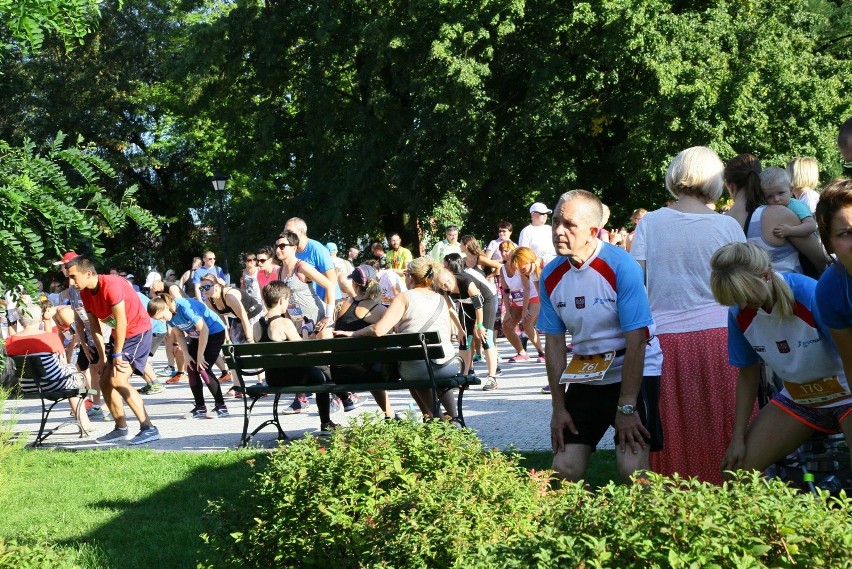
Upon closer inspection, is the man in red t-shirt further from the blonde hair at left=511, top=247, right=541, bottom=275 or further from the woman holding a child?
the woman holding a child

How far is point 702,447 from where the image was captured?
531cm

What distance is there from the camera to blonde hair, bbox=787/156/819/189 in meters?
7.77

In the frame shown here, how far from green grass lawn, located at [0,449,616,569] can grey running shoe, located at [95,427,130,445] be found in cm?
98

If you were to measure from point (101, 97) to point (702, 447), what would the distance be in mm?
44794

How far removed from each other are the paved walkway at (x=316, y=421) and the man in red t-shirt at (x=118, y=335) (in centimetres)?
31

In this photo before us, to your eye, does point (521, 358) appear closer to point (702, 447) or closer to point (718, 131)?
point (702, 447)

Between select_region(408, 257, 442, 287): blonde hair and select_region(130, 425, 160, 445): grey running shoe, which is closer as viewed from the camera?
select_region(408, 257, 442, 287): blonde hair

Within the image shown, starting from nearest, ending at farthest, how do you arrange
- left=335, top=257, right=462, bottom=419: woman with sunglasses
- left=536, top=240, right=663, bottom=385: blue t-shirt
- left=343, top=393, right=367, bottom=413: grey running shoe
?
left=536, top=240, right=663, bottom=385: blue t-shirt < left=335, top=257, right=462, bottom=419: woman with sunglasses < left=343, top=393, right=367, bottom=413: grey running shoe

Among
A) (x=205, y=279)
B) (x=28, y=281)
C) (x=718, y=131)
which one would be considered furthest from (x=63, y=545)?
(x=718, y=131)

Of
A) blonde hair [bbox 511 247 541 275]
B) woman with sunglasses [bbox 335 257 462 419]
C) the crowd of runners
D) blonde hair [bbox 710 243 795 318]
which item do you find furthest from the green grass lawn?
blonde hair [bbox 511 247 541 275]

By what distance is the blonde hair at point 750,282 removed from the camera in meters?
4.49

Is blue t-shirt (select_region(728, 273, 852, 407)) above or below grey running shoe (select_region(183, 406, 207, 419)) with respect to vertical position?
above

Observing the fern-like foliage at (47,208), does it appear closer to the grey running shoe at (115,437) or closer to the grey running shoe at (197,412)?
the grey running shoe at (115,437)

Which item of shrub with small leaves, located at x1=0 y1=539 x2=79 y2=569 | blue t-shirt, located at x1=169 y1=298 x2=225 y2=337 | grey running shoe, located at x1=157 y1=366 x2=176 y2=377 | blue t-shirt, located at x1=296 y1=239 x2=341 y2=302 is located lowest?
grey running shoe, located at x1=157 y1=366 x2=176 y2=377
